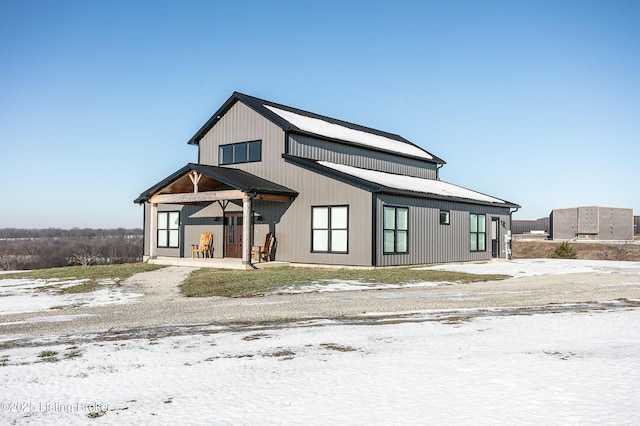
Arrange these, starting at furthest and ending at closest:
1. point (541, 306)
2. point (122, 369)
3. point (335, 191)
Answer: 1. point (335, 191)
2. point (541, 306)
3. point (122, 369)

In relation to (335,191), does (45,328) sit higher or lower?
lower

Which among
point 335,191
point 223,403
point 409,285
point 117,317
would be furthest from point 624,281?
point 223,403

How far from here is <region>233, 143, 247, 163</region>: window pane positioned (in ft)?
86.9

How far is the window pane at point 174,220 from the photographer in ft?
93.8

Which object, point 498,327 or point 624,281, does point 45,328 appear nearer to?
point 498,327

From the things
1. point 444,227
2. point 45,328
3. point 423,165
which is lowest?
point 45,328

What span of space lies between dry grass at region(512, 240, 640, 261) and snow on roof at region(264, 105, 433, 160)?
12773 mm

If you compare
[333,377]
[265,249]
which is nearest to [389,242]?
[265,249]

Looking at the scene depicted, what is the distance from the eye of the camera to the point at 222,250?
26.5 m

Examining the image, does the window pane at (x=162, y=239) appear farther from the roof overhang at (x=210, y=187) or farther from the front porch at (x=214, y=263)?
the roof overhang at (x=210, y=187)

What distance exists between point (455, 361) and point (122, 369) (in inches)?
157

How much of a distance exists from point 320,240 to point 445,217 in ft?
22.3

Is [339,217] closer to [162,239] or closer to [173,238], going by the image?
[173,238]

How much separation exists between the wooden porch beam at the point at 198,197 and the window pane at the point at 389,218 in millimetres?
5812
